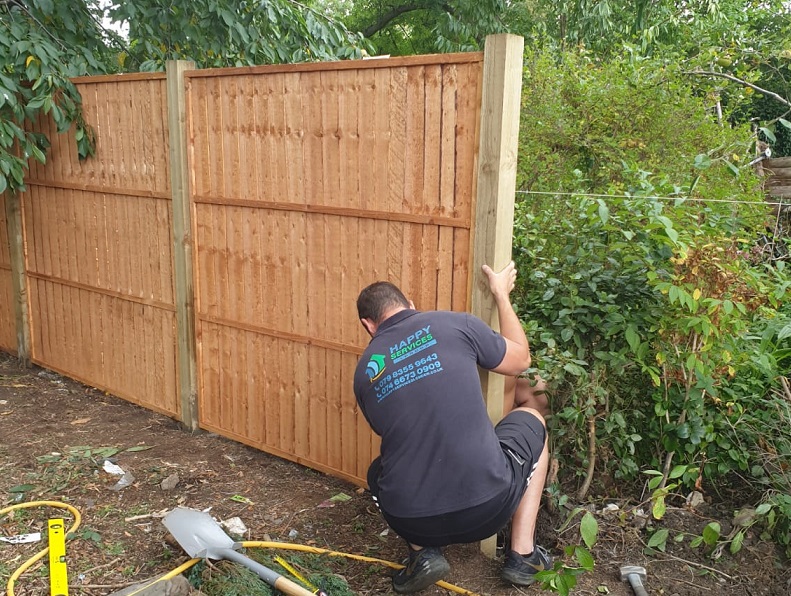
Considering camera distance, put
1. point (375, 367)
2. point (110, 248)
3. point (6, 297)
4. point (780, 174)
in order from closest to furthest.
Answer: point (375, 367)
point (110, 248)
point (6, 297)
point (780, 174)

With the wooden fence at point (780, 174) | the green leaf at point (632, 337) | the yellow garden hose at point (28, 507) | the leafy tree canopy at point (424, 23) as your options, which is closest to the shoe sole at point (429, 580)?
the green leaf at point (632, 337)

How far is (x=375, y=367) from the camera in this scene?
10.5 feet

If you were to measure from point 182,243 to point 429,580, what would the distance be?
2916mm

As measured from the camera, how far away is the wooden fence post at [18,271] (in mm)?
6691

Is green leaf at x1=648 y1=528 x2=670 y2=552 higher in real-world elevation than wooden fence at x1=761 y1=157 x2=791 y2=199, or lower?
lower

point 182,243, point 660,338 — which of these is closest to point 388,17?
point 182,243

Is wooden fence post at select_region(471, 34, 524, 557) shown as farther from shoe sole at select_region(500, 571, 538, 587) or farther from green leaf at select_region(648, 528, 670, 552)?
green leaf at select_region(648, 528, 670, 552)

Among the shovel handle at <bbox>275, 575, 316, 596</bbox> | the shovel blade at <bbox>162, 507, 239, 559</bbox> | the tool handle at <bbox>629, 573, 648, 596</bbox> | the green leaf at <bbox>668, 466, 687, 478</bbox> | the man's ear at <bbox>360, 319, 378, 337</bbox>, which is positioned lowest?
the tool handle at <bbox>629, 573, 648, 596</bbox>

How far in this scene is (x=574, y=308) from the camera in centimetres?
373

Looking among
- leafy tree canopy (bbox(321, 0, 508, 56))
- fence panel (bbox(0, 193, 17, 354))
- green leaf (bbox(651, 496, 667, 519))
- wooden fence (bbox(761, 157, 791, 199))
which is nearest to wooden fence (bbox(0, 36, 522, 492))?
fence panel (bbox(0, 193, 17, 354))

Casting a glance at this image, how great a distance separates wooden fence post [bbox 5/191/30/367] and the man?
4.69 meters

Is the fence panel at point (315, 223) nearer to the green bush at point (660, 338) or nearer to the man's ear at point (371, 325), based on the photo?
the man's ear at point (371, 325)

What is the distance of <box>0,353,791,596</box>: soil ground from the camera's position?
3463 mm

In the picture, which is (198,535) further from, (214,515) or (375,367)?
(375,367)
